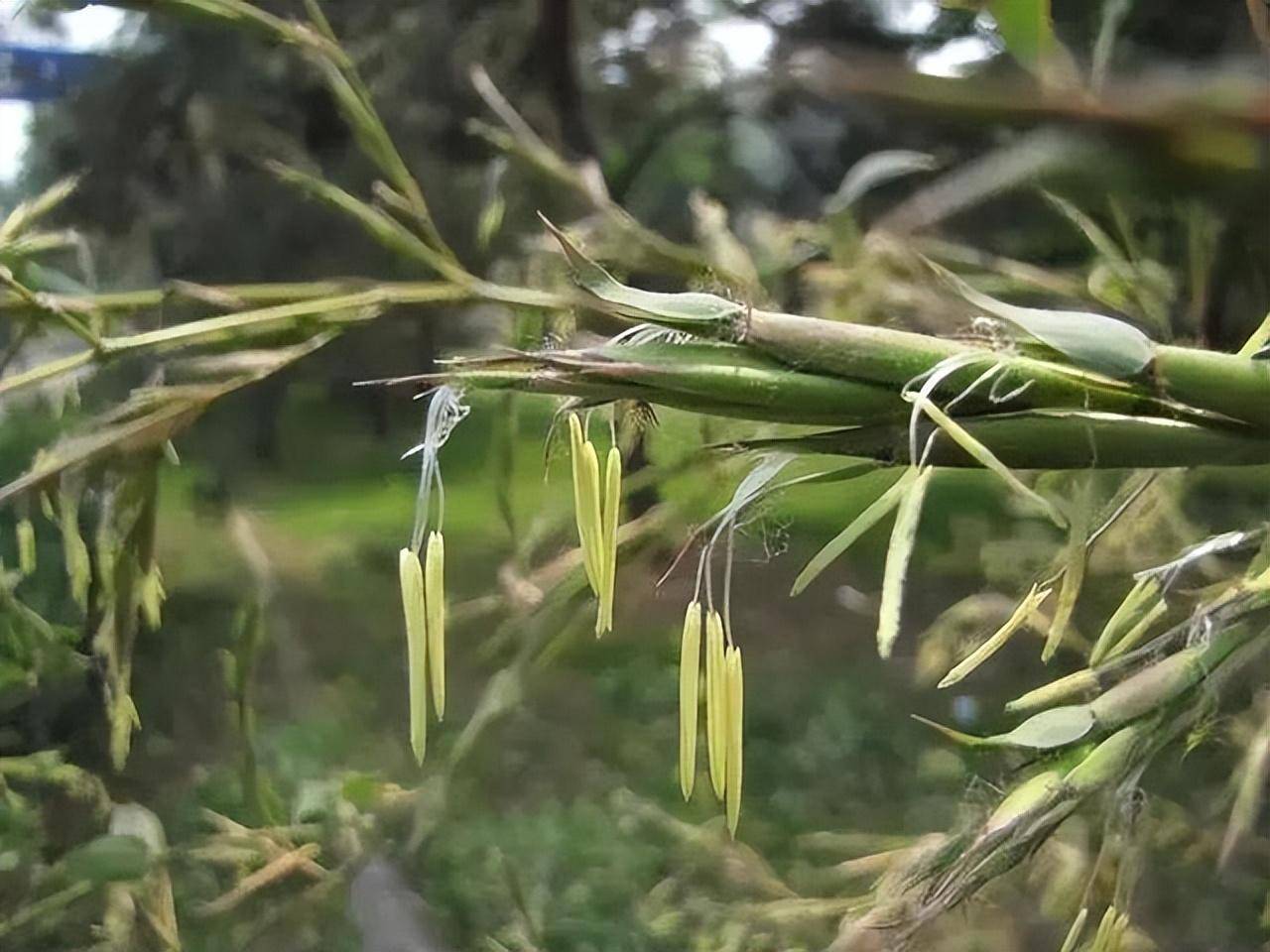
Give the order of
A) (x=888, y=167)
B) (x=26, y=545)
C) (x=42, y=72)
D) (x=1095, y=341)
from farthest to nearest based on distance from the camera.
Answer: (x=42, y=72), (x=26, y=545), (x=888, y=167), (x=1095, y=341)

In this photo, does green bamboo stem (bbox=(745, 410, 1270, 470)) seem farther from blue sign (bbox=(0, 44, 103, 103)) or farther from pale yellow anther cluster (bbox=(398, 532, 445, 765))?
blue sign (bbox=(0, 44, 103, 103))

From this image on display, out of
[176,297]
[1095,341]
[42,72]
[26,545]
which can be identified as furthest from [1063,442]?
[42,72]

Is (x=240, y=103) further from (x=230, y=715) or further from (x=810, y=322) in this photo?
(x=810, y=322)

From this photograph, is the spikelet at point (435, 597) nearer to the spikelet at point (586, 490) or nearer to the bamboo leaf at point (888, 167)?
the spikelet at point (586, 490)

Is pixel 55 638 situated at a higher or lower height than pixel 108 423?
lower

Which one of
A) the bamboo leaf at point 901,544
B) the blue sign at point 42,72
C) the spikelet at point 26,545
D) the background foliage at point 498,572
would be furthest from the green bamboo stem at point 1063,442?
the blue sign at point 42,72

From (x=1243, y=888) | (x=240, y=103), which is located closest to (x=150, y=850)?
(x=240, y=103)

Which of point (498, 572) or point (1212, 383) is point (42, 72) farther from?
point (1212, 383)
